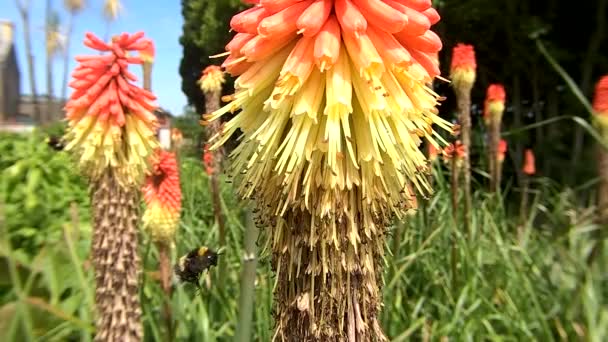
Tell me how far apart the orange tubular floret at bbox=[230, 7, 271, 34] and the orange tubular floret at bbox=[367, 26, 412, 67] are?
0.72ft

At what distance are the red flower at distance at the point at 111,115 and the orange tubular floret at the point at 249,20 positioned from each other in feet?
6.18

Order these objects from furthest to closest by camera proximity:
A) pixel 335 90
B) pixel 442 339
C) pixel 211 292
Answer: pixel 211 292
pixel 442 339
pixel 335 90

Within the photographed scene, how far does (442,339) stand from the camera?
341cm

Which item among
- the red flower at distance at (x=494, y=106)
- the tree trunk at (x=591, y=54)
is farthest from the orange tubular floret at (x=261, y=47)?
the tree trunk at (x=591, y=54)

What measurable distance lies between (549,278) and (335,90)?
3339 millimetres

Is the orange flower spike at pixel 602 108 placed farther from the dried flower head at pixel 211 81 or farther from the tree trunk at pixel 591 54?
the tree trunk at pixel 591 54

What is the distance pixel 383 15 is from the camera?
4.12 ft

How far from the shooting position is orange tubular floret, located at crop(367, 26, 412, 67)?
126 centimetres

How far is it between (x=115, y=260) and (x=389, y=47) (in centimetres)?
202

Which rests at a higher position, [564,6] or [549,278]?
[564,6]

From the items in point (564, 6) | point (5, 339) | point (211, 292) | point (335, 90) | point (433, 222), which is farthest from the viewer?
point (564, 6)

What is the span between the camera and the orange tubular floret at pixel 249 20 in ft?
4.16

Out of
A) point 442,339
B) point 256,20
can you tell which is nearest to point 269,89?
point 256,20

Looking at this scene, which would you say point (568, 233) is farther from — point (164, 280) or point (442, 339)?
point (164, 280)
